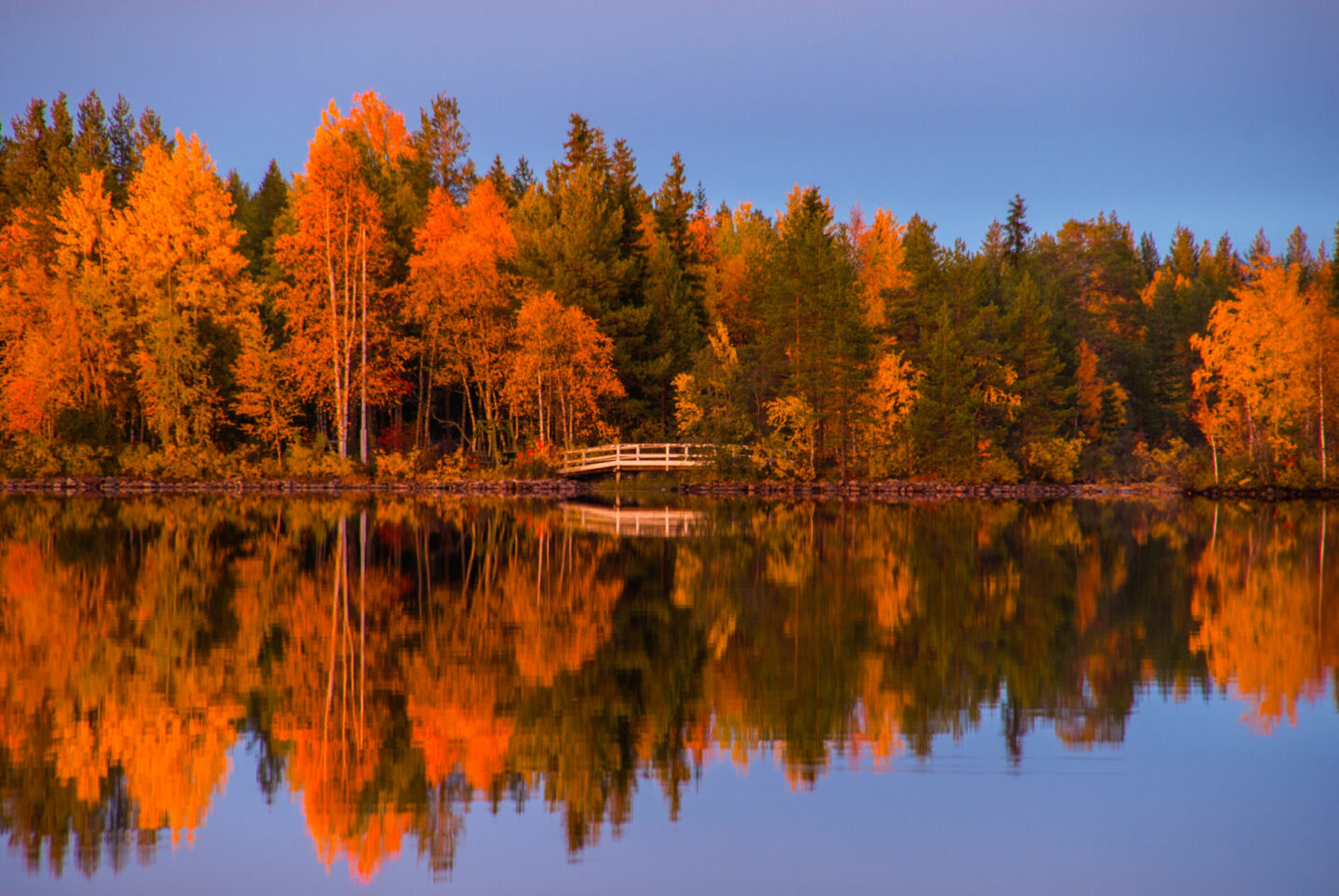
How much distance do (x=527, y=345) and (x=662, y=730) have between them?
3825 cm

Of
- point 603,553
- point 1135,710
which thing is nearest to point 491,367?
point 603,553

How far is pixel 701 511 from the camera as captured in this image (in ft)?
121

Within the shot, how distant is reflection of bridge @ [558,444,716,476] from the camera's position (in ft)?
154

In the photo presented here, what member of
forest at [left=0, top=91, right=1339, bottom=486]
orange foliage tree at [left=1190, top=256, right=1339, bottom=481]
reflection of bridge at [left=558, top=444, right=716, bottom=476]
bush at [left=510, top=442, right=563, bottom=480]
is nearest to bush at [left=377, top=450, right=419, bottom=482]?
forest at [left=0, top=91, right=1339, bottom=486]

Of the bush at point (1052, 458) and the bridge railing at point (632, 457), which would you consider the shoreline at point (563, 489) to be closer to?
the bridge railing at point (632, 457)

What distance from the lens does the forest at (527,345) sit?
46719 mm

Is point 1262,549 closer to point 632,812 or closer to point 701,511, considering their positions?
point 701,511

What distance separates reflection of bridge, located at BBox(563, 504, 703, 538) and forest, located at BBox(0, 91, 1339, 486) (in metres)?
10.9

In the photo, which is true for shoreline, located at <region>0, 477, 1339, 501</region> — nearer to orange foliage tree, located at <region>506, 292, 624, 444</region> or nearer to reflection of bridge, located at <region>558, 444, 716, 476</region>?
reflection of bridge, located at <region>558, 444, 716, 476</region>

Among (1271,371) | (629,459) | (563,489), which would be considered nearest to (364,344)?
(563,489)

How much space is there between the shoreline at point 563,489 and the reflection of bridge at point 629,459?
0.90 meters

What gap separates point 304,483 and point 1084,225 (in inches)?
2542

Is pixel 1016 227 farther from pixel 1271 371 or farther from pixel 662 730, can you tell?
pixel 662 730

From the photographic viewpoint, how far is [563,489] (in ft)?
156
